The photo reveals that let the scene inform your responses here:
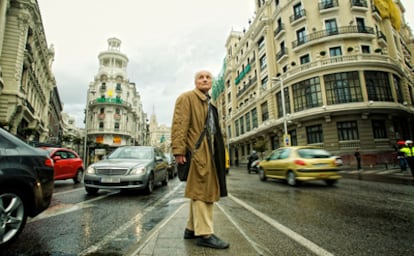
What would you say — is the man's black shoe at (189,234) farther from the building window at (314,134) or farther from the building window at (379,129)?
the building window at (379,129)

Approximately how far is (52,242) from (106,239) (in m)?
0.57

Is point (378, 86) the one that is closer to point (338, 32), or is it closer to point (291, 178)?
point (338, 32)

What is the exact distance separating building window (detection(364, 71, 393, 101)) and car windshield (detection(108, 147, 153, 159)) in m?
21.6

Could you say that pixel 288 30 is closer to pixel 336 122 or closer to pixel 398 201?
pixel 336 122

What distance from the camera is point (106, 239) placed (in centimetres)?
254

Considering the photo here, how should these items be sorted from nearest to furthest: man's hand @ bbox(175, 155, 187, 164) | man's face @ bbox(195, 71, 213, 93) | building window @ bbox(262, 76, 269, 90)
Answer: man's hand @ bbox(175, 155, 187, 164) → man's face @ bbox(195, 71, 213, 93) → building window @ bbox(262, 76, 269, 90)

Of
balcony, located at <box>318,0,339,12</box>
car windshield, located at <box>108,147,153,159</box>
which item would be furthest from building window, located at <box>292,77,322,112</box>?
car windshield, located at <box>108,147,153,159</box>

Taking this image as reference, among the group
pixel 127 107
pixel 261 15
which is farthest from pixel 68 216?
pixel 127 107

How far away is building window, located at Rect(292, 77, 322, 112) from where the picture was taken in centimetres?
2109

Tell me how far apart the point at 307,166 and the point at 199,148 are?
21.2 feet

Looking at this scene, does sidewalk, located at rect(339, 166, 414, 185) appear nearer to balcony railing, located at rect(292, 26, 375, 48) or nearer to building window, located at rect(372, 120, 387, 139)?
building window, located at rect(372, 120, 387, 139)

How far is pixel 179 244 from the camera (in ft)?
7.22

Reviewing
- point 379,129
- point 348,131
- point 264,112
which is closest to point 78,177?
point 348,131

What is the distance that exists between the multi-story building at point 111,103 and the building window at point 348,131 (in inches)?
1623
